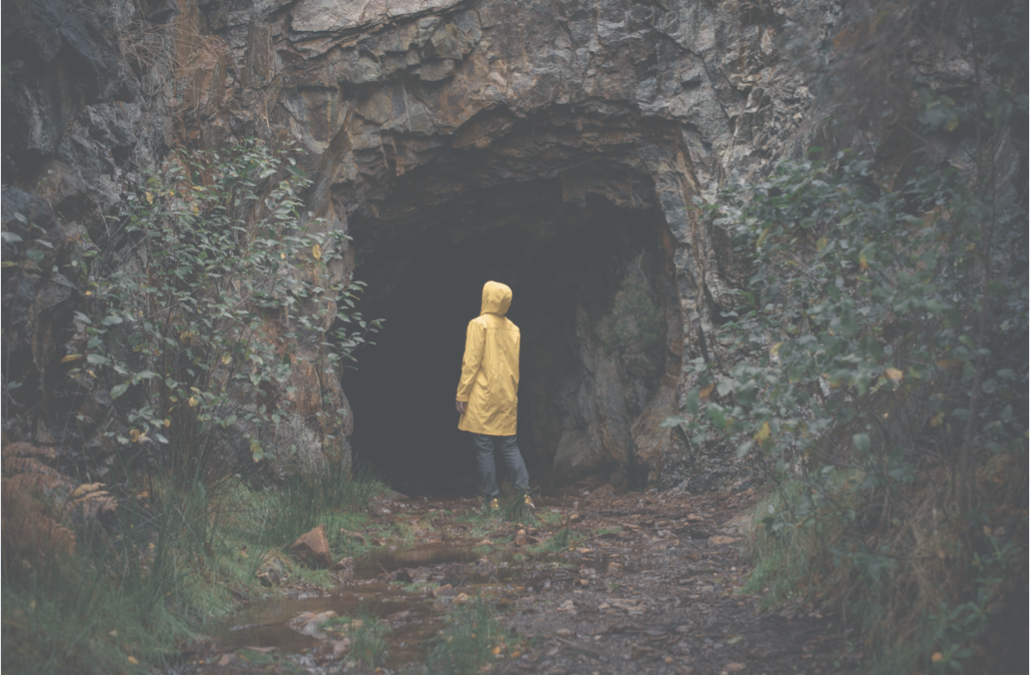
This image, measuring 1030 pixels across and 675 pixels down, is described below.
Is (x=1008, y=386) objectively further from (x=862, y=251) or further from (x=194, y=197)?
(x=194, y=197)

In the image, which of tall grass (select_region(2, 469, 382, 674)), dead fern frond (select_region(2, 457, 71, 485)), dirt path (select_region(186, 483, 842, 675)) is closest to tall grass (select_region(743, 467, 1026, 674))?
dirt path (select_region(186, 483, 842, 675))

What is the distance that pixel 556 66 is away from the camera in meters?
6.66

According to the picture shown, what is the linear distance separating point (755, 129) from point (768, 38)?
81cm

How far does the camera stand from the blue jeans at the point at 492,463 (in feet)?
18.3

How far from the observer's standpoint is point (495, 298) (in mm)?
5668

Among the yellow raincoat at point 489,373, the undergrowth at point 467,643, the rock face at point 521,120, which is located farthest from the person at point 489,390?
the undergrowth at point 467,643

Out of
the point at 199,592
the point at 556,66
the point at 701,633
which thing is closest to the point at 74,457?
the point at 199,592

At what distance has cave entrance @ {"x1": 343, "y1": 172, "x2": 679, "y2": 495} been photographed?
763cm

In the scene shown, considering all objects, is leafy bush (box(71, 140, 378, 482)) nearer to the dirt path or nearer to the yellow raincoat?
the dirt path

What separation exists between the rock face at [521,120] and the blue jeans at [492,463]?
1488mm

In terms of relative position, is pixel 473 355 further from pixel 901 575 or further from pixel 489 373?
pixel 901 575

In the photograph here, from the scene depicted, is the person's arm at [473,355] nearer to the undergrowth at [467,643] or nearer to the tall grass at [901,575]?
the undergrowth at [467,643]

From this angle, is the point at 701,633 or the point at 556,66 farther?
the point at 556,66

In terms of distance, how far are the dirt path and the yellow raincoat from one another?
30.2 inches
